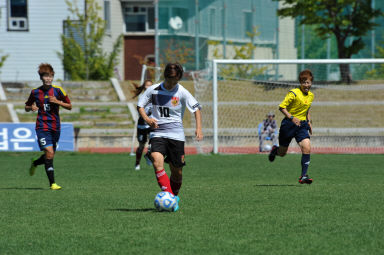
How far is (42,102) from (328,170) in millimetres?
6631

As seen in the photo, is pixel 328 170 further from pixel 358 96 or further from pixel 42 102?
pixel 358 96

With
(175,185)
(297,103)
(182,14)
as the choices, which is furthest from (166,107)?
(182,14)

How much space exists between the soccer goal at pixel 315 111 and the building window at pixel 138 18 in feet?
60.0

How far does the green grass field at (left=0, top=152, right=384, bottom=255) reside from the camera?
5.70 meters

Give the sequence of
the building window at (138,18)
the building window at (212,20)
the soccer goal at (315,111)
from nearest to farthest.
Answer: the soccer goal at (315,111) → the building window at (212,20) → the building window at (138,18)

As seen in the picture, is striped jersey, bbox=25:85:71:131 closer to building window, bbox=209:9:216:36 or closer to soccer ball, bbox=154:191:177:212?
soccer ball, bbox=154:191:177:212

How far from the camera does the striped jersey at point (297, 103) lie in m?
11.0

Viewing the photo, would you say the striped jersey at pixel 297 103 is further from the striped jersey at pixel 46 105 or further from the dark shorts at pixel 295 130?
the striped jersey at pixel 46 105

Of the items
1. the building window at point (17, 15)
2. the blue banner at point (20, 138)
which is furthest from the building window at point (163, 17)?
the blue banner at point (20, 138)

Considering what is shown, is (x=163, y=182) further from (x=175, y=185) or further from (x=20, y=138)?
(x=20, y=138)

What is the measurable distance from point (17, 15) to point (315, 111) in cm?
1898

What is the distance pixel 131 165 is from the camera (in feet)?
53.1

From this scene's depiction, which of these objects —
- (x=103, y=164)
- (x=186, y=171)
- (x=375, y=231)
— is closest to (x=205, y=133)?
(x=103, y=164)

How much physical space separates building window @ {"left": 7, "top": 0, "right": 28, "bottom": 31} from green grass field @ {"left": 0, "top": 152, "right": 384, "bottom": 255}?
23.8 metres
